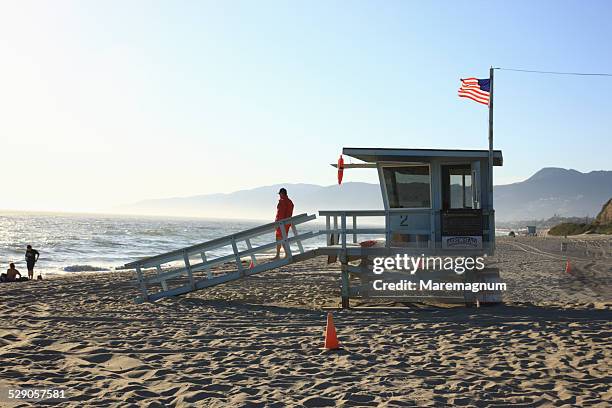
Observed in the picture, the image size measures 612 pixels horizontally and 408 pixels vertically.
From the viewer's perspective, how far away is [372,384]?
696cm

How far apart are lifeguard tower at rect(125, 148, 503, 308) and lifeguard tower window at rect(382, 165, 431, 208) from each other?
1cm

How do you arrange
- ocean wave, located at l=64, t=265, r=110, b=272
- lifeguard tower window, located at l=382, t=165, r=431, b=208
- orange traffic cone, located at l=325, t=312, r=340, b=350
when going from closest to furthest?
orange traffic cone, located at l=325, t=312, r=340, b=350 < lifeguard tower window, located at l=382, t=165, r=431, b=208 < ocean wave, located at l=64, t=265, r=110, b=272

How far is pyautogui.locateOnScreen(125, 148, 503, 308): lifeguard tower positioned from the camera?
12.9 meters

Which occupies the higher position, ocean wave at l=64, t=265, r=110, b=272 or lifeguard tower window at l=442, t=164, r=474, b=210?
lifeguard tower window at l=442, t=164, r=474, b=210

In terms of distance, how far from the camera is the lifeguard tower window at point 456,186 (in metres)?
13.4

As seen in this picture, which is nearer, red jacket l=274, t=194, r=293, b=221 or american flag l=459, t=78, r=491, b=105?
american flag l=459, t=78, r=491, b=105

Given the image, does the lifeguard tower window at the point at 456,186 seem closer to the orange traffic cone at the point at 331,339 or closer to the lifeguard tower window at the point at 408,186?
the lifeguard tower window at the point at 408,186

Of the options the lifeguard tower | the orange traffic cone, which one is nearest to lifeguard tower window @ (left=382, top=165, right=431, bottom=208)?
the lifeguard tower

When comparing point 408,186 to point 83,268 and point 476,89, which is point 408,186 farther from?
point 83,268

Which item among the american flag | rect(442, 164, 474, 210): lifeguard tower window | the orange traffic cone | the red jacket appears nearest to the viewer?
the orange traffic cone

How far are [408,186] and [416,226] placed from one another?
3.44 ft

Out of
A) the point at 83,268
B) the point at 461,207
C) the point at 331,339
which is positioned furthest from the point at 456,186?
the point at 83,268

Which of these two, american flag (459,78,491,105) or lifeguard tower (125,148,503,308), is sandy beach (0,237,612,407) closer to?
lifeguard tower (125,148,503,308)

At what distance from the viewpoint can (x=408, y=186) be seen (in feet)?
45.8
